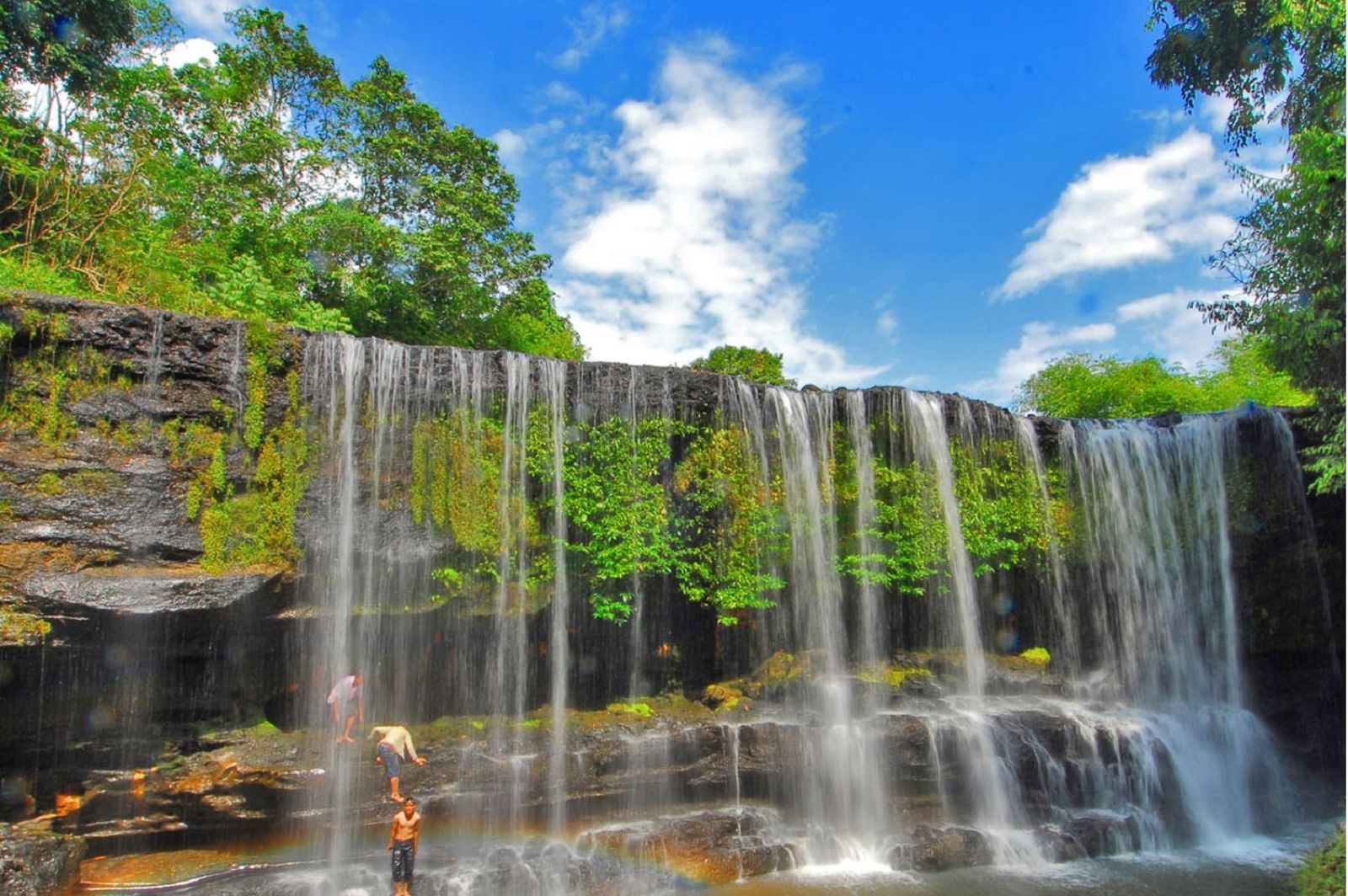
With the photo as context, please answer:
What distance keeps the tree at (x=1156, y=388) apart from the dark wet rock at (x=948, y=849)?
18.2 metres

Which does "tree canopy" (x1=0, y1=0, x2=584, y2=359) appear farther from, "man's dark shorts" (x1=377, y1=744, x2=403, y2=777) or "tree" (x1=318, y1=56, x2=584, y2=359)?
"man's dark shorts" (x1=377, y1=744, x2=403, y2=777)

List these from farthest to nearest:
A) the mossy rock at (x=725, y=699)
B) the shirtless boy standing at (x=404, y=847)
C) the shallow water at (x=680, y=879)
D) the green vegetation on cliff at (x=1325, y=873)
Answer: the mossy rock at (x=725, y=699) → the shallow water at (x=680, y=879) → the shirtless boy standing at (x=404, y=847) → the green vegetation on cliff at (x=1325, y=873)

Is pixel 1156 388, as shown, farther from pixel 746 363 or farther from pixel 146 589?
pixel 146 589

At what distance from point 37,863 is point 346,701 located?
3.30m

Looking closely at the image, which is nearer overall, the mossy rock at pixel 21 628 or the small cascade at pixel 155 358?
the mossy rock at pixel 21 628

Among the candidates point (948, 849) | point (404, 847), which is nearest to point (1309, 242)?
point (948, 849)

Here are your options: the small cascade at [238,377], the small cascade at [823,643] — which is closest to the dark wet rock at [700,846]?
the small cascade at [823,643]

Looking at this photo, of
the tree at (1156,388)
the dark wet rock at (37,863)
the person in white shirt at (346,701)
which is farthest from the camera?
the tree at (1156,388)

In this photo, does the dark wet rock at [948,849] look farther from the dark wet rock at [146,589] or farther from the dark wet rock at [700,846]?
the dark wet rock at [146,589]

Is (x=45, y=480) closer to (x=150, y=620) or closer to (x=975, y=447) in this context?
(x=150, y=620)

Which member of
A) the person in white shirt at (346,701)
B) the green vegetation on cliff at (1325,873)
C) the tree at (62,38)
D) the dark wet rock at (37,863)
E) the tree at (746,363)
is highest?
the tree at (62,38)

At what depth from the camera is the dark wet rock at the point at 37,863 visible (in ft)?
25.4

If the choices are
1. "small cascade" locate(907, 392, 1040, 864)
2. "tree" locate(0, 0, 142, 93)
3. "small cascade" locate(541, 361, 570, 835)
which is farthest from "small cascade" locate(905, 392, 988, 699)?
"tree" locate(0, 0, 142, 93)

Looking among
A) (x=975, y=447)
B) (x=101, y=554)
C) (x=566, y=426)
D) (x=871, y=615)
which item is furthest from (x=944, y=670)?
(x=101, y=554)
